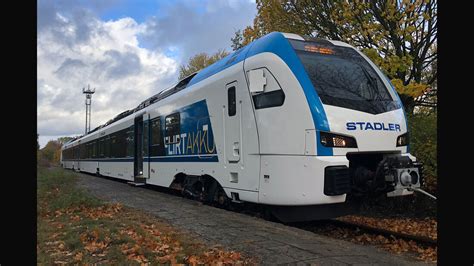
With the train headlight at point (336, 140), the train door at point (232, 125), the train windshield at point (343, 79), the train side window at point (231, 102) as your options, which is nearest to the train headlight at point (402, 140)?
the train windshield at point (343, 79)

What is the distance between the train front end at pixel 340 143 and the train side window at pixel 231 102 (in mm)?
1471

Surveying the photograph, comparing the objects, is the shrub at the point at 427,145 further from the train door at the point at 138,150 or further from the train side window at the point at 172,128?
the train door at the point at 138,150

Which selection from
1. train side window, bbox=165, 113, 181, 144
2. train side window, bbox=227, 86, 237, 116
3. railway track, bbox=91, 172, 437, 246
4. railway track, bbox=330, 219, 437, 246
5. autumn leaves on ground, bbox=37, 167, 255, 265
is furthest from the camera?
train side window, bbox=165, 113, 181, 144

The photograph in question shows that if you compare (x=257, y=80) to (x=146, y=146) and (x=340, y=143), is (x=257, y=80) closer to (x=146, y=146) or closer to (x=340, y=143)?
(x=340, y=143)

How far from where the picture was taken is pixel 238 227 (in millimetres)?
6902

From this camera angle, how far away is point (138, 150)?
1549 cm

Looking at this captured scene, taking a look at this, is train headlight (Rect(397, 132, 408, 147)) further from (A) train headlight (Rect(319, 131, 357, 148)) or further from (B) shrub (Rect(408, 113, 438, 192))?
(B) shrub (Rect(408, 113, 438, 192))

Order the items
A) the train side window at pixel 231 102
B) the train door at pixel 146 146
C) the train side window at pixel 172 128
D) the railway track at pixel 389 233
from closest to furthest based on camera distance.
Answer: the railway track at pixel 389 233, the train side window at pixel 231 102, the train side window at pixel 172 128, the train door at pixel 146 146

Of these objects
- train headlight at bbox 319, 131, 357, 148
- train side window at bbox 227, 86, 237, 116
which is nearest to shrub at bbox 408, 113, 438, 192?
train headlight at bbox 319, 131, 357, 148

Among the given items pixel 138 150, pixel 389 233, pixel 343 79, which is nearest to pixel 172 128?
pixel 138 150

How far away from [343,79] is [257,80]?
1.50m

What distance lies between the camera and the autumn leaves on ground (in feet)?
16.2

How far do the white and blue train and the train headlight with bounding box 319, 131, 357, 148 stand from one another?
16 mm

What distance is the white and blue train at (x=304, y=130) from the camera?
6613 mm
